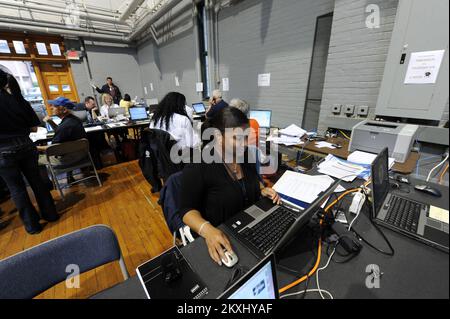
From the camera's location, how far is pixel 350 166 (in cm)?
153

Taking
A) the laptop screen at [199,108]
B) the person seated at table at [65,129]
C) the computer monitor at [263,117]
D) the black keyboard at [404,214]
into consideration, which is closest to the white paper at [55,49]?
the laptop screen at [199,108]

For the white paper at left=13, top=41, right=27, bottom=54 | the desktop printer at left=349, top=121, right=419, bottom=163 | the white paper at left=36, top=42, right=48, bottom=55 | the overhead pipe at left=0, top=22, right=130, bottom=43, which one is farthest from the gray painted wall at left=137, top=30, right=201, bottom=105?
the desktop printer at left=349, top=121, right=419, bottom=163

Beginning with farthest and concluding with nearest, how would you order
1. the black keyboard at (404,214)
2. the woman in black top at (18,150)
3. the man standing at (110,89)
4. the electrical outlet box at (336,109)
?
1. the man standing at (110,89)
2. the electrical outlet box at (336,109)
3. the woman in black top at (18,150)
4. the black keyboard at (404,214)

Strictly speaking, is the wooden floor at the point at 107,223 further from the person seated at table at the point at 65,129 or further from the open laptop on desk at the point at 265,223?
the open laptop on desk at the point at 265,223

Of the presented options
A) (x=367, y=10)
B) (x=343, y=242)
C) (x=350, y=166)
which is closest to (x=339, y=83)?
(x=367, y=10)

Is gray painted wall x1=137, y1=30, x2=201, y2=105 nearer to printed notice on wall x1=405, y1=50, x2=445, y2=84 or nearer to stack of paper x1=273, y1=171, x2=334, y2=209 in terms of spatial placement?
stack of paper x1=273, y1=171, x2=334, y2=209

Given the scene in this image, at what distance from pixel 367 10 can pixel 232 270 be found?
2.85 metres

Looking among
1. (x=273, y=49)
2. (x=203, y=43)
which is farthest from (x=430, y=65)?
(x=203, y=43)

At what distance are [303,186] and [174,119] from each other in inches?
69.0

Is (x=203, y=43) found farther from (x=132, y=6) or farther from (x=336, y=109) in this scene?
(x=336, y=109)

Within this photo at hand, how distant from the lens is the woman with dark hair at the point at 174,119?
2.38m

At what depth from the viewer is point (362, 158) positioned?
1637mm

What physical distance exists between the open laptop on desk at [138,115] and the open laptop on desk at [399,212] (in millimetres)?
A: 4102

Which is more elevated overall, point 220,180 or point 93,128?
point 220,180
